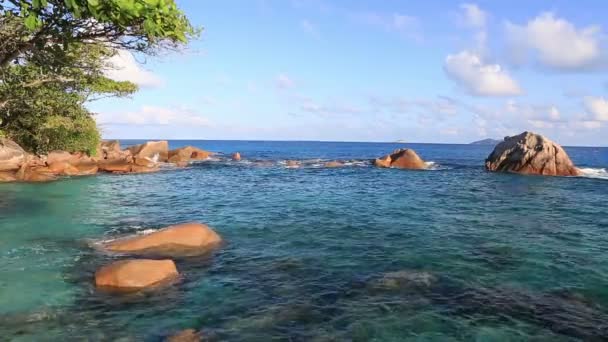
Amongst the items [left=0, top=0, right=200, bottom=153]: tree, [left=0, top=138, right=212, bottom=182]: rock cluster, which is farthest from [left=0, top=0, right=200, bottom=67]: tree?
[left=0, top=138, right=212, bottom=182]: rock cluster

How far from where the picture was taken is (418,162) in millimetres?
52938

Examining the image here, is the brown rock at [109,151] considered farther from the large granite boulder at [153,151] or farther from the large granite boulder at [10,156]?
the large granite boulder at [10,156]

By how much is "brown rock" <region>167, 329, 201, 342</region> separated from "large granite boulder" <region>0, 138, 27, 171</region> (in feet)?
103

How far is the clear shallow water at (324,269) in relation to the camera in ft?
30.9

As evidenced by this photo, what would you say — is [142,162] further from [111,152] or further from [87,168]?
[87,168]

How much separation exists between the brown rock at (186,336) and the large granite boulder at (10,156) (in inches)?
1242

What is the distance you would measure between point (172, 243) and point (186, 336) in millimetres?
6886

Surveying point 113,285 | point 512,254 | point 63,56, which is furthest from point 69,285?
point 512,254

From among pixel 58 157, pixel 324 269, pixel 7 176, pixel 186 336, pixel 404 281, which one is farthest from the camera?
pixel 58 157

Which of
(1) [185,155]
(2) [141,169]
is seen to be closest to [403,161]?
(2) [141,169]

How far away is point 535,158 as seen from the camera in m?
45.2

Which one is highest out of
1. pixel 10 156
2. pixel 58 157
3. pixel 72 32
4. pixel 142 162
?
pixel 72 32

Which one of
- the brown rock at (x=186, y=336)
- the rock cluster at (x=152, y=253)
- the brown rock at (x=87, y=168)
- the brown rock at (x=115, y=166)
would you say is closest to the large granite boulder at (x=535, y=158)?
the rock cluster at (x=152, y=253)

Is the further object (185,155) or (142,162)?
(185,155)
